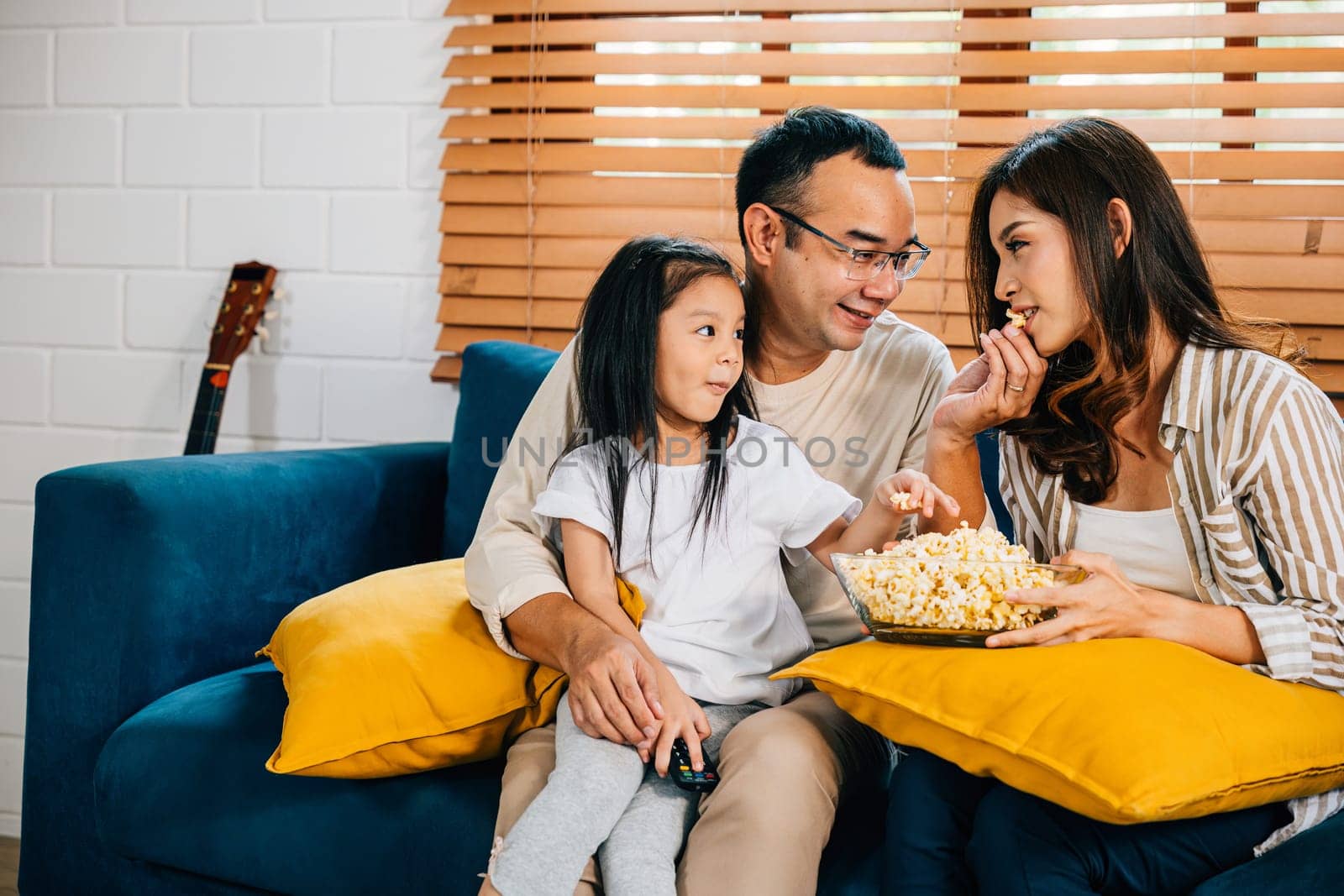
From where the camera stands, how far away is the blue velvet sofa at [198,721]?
1370 millimetres

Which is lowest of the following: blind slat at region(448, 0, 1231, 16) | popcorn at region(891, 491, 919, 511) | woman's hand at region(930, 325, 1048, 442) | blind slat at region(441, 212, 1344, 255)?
popcorn at region(891, 491, 919, 511)

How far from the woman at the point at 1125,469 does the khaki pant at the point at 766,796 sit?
0.09m

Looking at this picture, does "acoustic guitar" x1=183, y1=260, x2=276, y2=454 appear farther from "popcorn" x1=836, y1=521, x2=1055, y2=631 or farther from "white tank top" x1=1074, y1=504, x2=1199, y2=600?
"white tank top" x1=1074, y1=504, x2=1199, y2=600

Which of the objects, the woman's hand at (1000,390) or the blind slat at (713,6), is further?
the blind slat at (713,6)

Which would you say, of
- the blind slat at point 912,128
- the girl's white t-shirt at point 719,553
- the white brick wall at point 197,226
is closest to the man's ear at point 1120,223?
the girl's white t-shirt at point 719,553

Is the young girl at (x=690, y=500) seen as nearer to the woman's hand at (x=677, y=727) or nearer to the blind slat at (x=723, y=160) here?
the woman's hand at (x=677, y=727)

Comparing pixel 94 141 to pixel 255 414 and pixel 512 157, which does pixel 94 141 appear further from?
pixel 512 157

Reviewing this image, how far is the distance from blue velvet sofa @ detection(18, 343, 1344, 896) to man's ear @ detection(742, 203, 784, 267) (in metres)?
0.47

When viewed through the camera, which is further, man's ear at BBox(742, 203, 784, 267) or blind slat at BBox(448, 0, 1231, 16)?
blind slat at BBox(448, 0, 1231, 16)

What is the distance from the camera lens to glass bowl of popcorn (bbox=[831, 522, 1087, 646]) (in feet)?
3.91

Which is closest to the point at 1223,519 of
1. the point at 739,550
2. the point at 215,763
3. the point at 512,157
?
the point at 739,550

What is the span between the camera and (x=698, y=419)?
151 cm

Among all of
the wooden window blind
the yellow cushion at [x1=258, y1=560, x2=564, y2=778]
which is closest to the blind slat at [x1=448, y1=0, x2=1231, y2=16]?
the wooden window blind

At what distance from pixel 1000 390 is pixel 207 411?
61.6 inches
